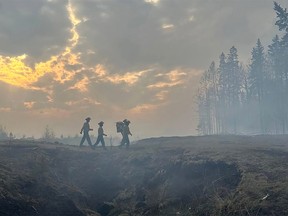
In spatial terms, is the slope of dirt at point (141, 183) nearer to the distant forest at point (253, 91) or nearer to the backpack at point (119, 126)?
the backpack at point (119, 126)

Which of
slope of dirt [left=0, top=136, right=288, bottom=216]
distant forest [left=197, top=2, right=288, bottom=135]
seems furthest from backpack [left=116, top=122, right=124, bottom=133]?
distant forest [left=197, top=2, right=288, bottom=135]

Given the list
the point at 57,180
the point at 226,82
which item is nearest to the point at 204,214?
the point at 57,180

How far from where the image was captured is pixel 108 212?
16031 mm

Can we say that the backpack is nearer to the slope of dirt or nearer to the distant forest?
the slope of dirt

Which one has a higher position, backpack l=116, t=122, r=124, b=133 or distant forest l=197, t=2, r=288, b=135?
distant forest l=197, t=2, r=288, b=135

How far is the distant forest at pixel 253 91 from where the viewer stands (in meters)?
59.3

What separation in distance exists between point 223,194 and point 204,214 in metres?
1.46

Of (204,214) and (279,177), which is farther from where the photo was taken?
(279,177)

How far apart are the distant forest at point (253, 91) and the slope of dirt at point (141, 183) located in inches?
1441

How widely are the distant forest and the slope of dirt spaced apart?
120ft

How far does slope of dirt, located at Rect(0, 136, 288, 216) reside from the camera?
12578 millimetres

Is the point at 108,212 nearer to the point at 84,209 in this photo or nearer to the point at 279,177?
the point at 84,209

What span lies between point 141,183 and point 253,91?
5371 centimetres

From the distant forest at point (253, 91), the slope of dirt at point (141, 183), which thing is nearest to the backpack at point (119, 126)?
the slope of dirt at point (141, 183)
